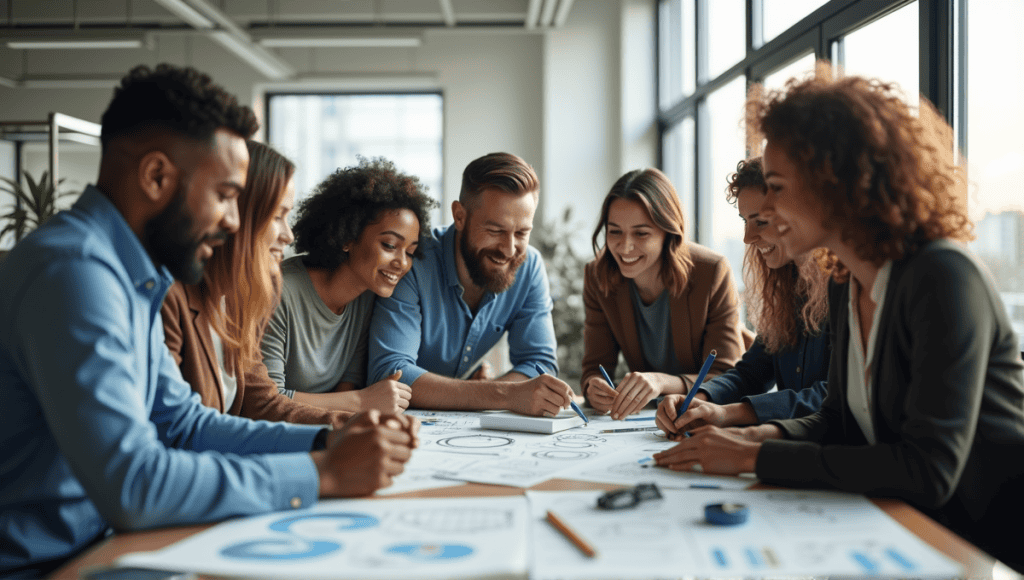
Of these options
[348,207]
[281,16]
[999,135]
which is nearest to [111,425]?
[348,207]

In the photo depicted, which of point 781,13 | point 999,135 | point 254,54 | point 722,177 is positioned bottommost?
point 999,135

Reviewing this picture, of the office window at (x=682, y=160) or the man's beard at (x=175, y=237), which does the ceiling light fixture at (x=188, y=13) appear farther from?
the man's beard at (x=175, y=237)

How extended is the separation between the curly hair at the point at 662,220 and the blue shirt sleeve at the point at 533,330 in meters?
0.22

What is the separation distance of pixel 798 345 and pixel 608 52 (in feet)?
16.6

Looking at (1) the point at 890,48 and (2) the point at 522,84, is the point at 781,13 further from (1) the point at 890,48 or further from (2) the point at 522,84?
(2) the point at 522,84

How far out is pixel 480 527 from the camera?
3.37ft

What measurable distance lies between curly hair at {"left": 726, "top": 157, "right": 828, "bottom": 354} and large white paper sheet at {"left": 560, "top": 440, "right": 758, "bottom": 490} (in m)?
0.70

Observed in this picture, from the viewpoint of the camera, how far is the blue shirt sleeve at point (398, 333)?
2.26 metres

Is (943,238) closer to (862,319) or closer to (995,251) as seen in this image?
(862,319)

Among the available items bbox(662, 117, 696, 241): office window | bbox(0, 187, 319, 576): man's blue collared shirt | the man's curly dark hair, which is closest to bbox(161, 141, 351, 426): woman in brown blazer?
bbox(0, 187, 319, 576): man's blue collared shirt

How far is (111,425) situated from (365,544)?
38 cm

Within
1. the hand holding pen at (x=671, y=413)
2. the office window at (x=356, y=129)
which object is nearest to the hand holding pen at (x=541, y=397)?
the hand holding pen at (x=671, y=413)

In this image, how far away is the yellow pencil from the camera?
92 centimetres

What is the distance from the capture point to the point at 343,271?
7.66 ft
